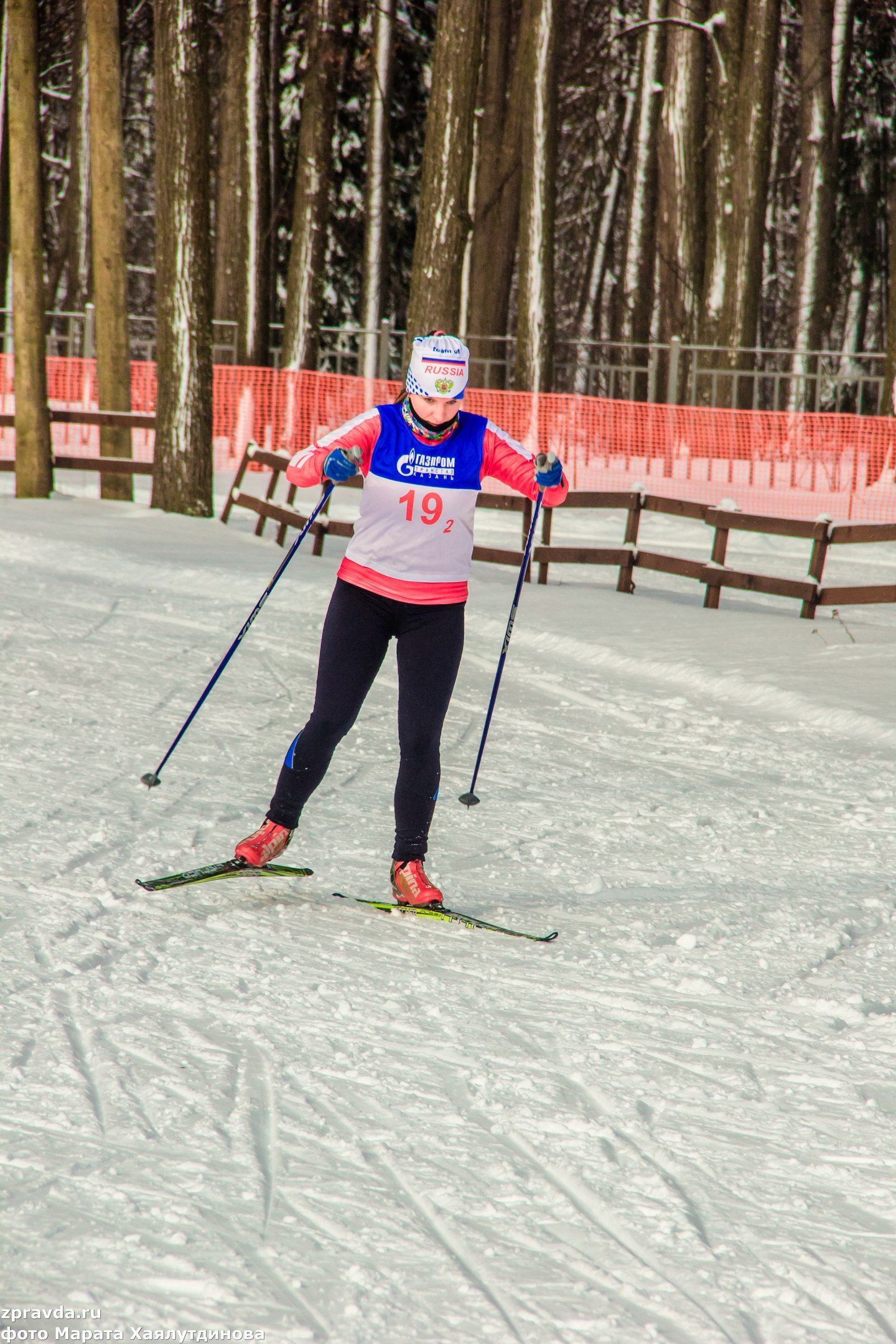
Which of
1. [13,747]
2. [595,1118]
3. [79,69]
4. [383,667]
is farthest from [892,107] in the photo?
[595,1118]

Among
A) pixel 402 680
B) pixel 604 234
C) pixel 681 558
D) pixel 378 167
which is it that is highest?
pixel 604 234

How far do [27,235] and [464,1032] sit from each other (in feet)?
42.3

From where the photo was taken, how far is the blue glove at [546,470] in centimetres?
487

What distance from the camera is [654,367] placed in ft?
64.8

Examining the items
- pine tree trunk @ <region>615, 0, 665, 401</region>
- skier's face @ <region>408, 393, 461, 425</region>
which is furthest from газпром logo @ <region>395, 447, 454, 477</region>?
pine tree trunk @ <region>615, 0, 665, 401</region>

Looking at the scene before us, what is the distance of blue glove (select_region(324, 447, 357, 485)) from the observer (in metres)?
4.56

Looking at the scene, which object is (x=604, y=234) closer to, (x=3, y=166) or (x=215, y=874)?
(x=3, y=166)

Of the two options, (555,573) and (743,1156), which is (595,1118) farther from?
(555,573)

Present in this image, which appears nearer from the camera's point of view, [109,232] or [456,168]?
[456,168]

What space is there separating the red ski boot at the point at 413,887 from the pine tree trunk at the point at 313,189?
663 inches

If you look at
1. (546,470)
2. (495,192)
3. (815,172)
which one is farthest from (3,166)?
(546,470)

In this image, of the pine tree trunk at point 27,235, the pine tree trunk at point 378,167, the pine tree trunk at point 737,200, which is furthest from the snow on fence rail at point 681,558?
the pine tree trunk at point 378,167

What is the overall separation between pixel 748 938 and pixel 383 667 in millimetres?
4597

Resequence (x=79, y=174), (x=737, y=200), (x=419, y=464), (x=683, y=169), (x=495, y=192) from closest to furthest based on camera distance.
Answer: (x=419, y=464), (x=737, y=200), (x=683, y=169), (x=495, y=192), (x=79, y=174)
